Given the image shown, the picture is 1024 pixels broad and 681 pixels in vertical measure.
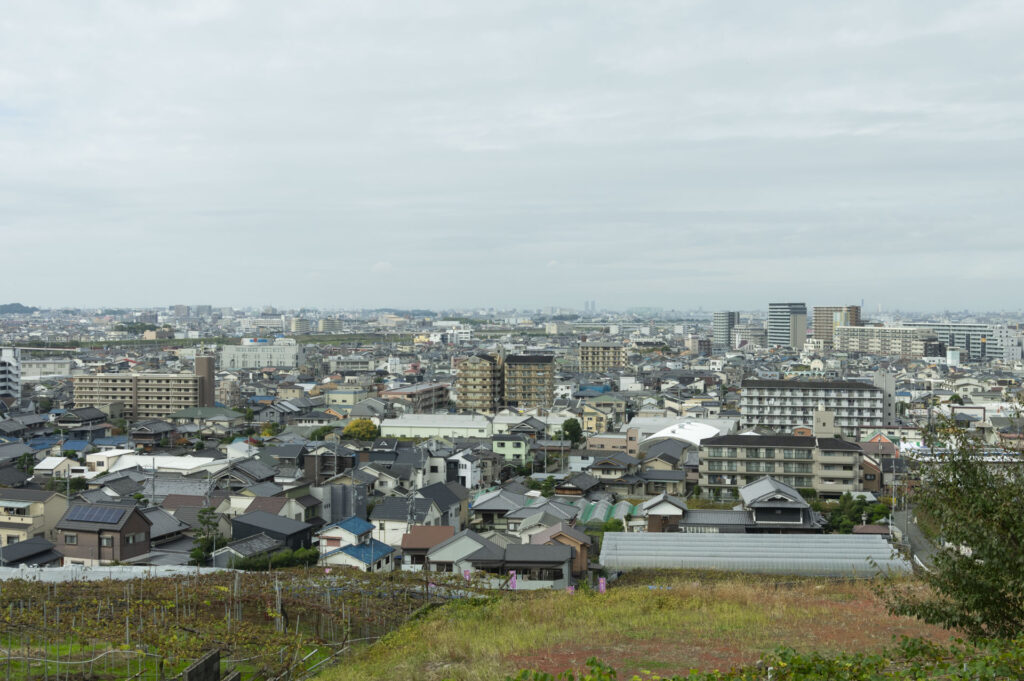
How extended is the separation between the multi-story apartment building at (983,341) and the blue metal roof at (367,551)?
5574 cm

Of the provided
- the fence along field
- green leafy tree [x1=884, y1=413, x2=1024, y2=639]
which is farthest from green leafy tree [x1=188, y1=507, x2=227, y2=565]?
green leafy tree [x1=884, y1=413, x2=1024, y2=639]

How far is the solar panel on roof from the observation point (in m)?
10.6

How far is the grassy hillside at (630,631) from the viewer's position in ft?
17.5

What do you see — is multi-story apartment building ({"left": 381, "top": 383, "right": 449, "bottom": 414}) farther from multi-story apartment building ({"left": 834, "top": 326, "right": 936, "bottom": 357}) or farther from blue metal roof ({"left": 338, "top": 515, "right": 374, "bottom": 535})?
multi-story apartment building ({"left": 834, "top": 326, "right": 936, "bottom": 357})

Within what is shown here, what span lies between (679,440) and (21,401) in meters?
24.8

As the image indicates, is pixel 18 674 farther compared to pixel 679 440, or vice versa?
pixel 679 440

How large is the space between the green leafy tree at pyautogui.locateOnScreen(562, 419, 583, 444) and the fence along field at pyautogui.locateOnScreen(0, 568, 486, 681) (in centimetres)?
1428

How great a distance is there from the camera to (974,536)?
11.9 ft

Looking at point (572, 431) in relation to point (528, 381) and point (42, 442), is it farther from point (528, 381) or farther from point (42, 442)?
point (42, 442)

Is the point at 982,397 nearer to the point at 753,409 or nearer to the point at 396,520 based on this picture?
the point at 753,409

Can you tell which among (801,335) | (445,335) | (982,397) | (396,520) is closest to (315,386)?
(396,520)

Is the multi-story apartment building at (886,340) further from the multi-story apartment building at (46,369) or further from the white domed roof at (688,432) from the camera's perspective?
the multi-story apartment building at (46,369)

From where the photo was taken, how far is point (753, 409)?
24719 mm

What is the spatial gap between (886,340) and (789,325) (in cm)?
1010
